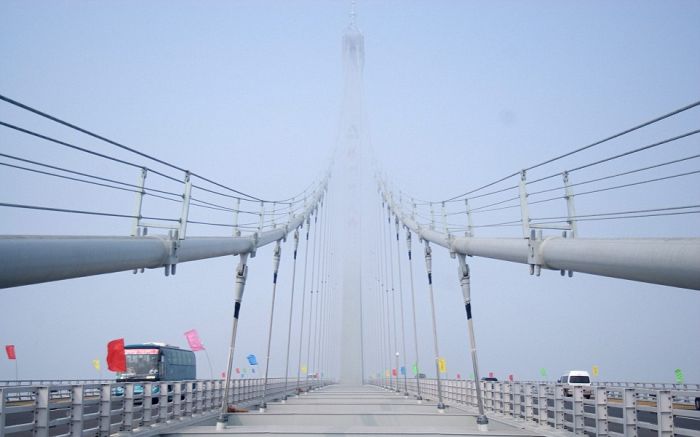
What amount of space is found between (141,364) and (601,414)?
→ 25.5 m

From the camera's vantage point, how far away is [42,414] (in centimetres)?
1091

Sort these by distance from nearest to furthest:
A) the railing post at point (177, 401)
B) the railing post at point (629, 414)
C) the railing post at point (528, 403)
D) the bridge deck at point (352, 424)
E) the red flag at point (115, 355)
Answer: the railing post at point (629, 414) → the bridge deck at point (352, 424) → the railing post at point (177, 401) → the railing post at point (528, 403) → the red flag at point (115, 355)

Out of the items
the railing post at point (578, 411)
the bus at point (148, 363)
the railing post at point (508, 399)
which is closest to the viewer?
the railing post at point (578, 411)

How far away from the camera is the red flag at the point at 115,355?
22009 mm

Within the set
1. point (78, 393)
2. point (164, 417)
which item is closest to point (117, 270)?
point (78, 393)

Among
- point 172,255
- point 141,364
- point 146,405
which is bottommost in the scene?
point 146,405

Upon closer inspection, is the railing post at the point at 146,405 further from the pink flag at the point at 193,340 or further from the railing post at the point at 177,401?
the pink flag at the point at 193,340

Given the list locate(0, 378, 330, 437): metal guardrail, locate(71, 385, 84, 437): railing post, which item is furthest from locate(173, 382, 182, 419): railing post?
locate(71, 385, 84, 437): railing post

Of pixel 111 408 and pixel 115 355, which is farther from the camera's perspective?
pixel 115 355

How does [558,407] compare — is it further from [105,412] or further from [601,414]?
[105,412]

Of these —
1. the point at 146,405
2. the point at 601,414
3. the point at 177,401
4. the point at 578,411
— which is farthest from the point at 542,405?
the point at 146,405

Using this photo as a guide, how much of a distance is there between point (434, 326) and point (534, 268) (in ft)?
47.7

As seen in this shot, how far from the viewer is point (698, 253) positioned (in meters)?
6.43

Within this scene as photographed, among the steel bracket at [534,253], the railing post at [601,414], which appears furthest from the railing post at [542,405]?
the steel bracket at [534,253]
